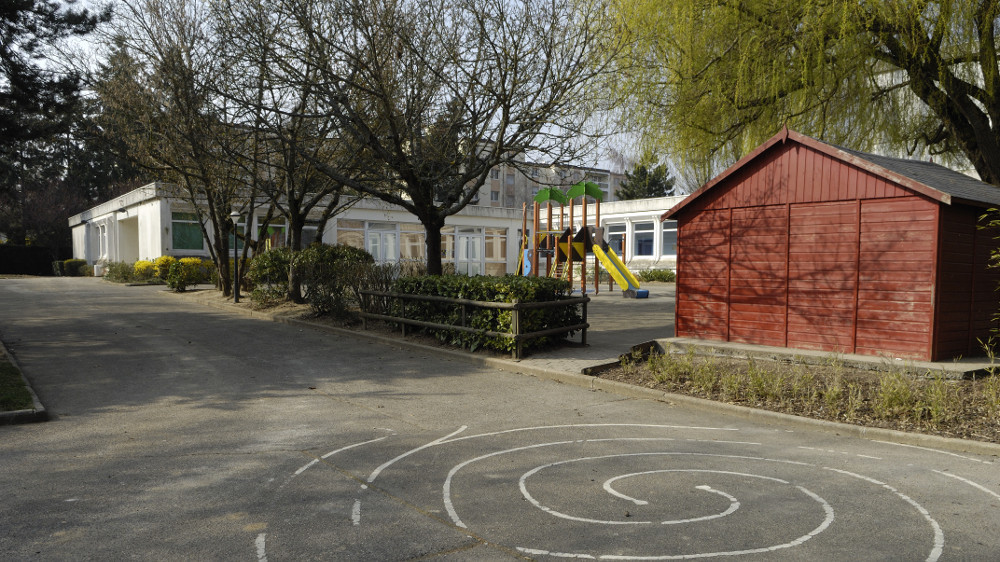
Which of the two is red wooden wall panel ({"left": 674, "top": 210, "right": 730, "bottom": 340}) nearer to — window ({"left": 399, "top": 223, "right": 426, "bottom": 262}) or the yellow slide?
the yellow slide

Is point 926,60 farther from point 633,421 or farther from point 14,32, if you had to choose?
point 14,32

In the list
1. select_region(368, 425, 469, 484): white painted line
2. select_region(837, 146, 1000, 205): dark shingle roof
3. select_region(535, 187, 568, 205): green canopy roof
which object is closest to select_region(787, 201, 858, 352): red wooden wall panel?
select_region(837, 146, 1000, 205): dark shingle roof

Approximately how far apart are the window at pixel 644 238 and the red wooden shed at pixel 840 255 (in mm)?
31318

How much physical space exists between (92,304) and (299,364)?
565 inches

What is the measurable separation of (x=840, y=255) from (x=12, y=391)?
1111 cm

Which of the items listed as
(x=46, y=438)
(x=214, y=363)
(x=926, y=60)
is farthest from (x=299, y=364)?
(x=926, y=60)

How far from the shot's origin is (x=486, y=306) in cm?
1171

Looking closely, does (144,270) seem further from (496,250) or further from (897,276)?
(897,276)

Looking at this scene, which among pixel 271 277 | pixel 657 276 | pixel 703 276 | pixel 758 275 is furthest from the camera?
pixel 657 276

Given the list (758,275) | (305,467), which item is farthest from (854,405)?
(305,467)

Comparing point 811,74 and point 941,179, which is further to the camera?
point 811,74

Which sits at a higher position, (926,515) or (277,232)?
(277,232)

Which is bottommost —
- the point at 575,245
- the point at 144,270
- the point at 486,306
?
the point at 144,270

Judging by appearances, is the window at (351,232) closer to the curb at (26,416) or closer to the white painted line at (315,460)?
the curb at (26,416)
